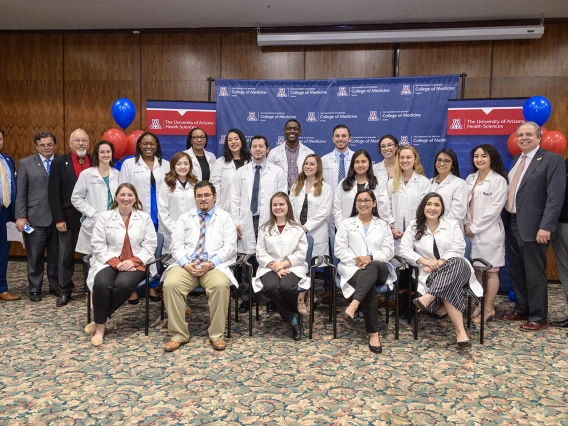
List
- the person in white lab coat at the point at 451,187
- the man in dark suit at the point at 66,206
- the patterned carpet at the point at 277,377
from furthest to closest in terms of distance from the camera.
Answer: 1. the man in dark suit at the point at 66,206
2. the person in white lab coat at the point at 451,187
3. the patterned carpet at the point at 277,377

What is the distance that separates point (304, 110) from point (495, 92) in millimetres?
2538

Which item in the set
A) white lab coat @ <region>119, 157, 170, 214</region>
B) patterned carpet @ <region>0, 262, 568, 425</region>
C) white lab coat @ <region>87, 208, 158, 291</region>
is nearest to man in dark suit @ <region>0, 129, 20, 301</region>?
patterned carpet @ <region>0, 262, 568, 425</region>

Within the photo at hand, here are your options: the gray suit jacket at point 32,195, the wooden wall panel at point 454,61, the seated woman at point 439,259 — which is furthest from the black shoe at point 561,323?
the gray suit jacket at point 32,195

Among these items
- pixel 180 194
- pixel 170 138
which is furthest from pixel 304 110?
pixel 180 194

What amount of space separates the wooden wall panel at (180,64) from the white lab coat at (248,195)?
2.37 metres

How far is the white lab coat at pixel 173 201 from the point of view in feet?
14.6

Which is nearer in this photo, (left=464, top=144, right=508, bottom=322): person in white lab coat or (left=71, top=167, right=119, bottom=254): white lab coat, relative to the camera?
(left=464, top=144, right=508, bottom=322): person in white lab coat

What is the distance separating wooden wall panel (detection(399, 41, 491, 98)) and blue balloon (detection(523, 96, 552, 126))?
1.26m

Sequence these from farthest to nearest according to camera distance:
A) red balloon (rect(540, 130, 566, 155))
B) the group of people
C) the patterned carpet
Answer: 1. red balloon (rect(540, 130, 566, 155))
2. the group of people
3. the patterned carpet

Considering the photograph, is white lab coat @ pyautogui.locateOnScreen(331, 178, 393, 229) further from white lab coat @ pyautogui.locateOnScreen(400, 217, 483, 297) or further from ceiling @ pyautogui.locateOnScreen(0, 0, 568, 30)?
ceiling @ pyautogui.locateOnScreen(0, 0, 568, 30)

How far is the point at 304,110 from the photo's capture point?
570 cm

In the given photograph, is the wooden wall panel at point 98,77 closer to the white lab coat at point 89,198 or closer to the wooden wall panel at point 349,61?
the white lab coat at point 89,198

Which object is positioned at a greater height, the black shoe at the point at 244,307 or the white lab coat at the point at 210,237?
the white lab coat at the point at 210,237

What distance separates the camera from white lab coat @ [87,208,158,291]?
386 cm
